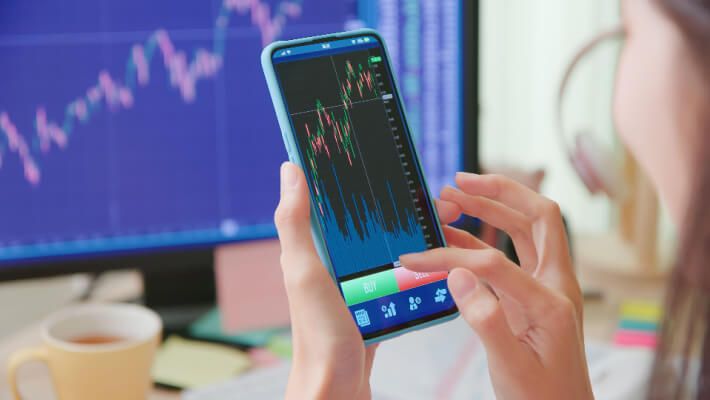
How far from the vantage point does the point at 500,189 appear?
20.8 inches

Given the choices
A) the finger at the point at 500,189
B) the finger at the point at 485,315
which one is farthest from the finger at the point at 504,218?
the finger at the point at 485,315

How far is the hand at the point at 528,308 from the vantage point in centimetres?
43

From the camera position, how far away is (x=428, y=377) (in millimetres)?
714

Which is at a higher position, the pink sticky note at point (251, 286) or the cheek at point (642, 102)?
the cheek at point (642, 102)

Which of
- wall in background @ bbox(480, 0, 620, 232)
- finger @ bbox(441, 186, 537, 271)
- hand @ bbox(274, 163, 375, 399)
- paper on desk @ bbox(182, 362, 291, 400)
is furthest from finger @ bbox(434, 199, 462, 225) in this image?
wall in background @ bbox(480, 0, 620, 232)

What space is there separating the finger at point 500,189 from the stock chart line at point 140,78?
300 mm

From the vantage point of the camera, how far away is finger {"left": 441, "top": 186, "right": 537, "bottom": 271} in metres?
0.53

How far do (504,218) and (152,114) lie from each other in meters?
0.35

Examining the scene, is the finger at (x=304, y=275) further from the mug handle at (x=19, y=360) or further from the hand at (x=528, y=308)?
Result: the mug handle at (x=19, y=360)

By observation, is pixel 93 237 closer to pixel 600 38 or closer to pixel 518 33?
pixel 600 38

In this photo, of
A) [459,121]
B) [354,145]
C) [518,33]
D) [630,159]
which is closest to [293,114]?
[354,145]

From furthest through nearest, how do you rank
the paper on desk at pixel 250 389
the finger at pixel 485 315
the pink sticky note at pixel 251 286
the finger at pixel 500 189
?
the pink sticky note at pixel 251 286, the paper on desk at pixel 250 389, the finger at pixel 500 189, the finger at pixel 485 315

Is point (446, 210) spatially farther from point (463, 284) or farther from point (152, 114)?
point (152, 114)

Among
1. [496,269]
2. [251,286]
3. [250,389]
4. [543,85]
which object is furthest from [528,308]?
[543,85]
